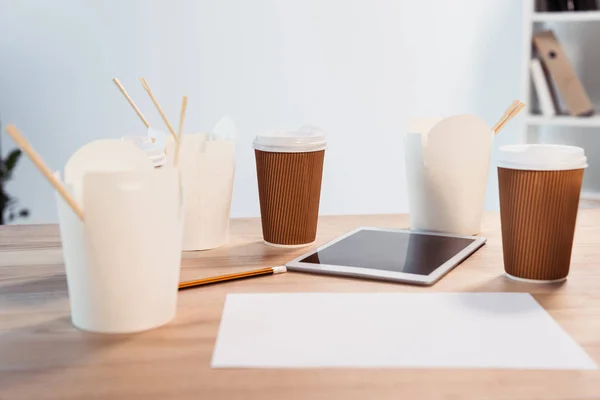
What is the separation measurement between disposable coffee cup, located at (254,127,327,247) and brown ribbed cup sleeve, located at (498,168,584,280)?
0.31m

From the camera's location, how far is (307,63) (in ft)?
10.4

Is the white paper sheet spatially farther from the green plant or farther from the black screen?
the green plant

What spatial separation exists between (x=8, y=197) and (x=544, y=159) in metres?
2.73

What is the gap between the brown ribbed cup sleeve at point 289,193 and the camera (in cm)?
108

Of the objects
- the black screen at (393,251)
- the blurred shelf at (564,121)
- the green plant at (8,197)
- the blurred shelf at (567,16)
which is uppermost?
the blurred shelf at (567,16)

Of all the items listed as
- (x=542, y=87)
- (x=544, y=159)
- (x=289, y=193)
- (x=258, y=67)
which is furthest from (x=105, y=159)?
(x=258, y=67)

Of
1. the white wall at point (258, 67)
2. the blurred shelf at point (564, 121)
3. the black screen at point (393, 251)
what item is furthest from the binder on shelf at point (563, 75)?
the black screen at point (393, 251)

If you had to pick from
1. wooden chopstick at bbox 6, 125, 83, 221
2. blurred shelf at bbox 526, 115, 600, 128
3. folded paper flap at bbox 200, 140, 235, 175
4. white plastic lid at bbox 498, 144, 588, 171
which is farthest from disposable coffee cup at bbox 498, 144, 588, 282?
blurred shelf at bbox 526, 115, 600, 128

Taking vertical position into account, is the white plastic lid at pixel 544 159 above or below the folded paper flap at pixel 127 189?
below

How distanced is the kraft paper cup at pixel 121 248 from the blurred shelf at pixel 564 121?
230cm

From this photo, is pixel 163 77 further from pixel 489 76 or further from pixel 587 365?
pixel 587 365

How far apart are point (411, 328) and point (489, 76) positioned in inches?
108

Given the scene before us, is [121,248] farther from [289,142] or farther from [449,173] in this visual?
[449,173]

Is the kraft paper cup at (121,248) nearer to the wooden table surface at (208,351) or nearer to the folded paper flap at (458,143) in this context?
the wooden table surface at (208,351)
